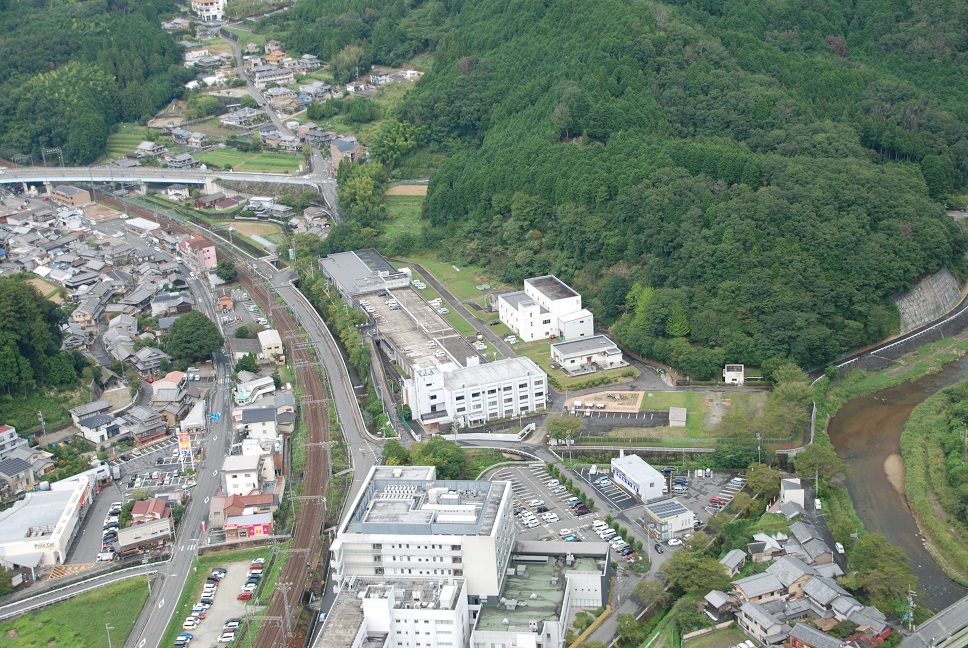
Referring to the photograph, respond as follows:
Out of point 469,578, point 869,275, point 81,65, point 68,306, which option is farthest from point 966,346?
point 81,65

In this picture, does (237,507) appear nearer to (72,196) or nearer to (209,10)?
(72,196)

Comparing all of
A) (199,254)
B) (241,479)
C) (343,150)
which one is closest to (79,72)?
(343,150)

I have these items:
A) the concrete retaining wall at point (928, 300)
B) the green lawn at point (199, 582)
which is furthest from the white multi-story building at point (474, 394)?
the concrete retaining wall at point (928, 300)

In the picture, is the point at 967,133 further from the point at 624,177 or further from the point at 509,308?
the point at 509,308

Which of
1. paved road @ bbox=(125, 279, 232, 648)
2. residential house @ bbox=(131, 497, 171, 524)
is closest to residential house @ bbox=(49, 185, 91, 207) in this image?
paved road @ bbox=(125, 279, 232, 648)

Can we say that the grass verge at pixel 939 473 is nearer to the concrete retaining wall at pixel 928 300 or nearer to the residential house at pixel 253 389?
the concrete retaining wall at pixel 928 300

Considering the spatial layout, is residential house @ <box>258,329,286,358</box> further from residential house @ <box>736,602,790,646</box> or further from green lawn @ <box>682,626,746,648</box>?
residential house @ <box>736,602,790,646</box>
